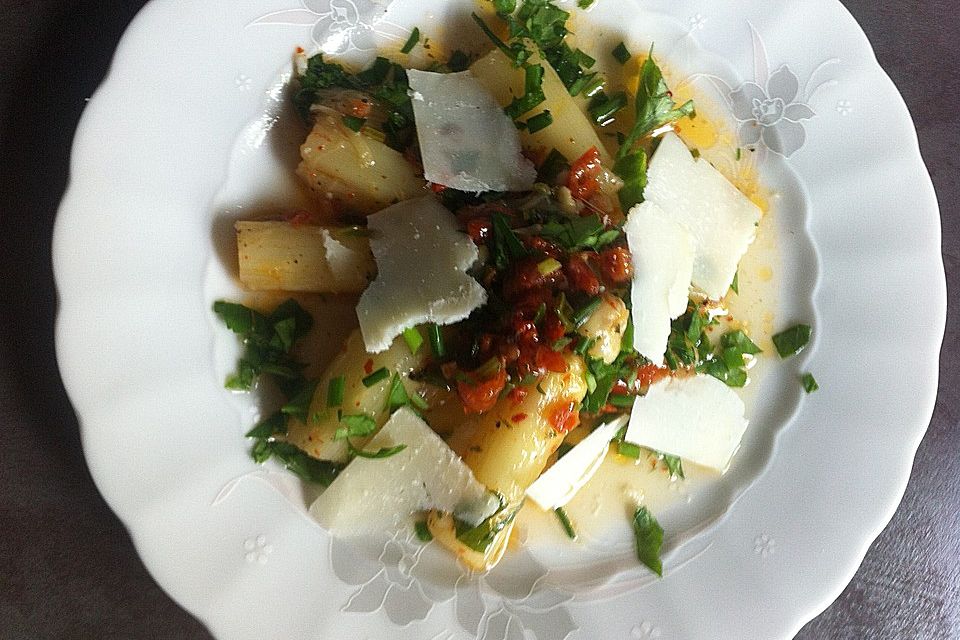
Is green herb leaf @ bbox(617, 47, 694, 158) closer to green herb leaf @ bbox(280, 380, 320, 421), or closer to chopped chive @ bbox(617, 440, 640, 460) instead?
chopped chive @ bbox(617, 440, 640, 460)

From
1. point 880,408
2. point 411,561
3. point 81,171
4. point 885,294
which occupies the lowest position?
point 880,408

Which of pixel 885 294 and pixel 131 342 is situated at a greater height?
→ pixel 131 342

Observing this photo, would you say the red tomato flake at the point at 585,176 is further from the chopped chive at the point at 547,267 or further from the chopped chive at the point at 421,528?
the chopped chive at the point at 421,528

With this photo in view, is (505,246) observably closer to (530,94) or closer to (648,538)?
(530,94)

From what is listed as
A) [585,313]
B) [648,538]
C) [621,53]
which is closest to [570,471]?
[648,538]

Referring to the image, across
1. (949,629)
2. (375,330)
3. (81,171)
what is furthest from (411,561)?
(949,629)

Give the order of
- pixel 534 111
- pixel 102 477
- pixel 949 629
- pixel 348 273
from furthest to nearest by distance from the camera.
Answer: pixel 949 629 → pixel 534 111 → pixel 348 273 → pixel 102 477

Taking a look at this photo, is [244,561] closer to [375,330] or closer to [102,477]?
[102,477]

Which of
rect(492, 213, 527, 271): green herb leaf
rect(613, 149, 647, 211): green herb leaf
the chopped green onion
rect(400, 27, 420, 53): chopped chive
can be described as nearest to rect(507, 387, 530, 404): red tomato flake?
rect(492, 213, 527, 271): green herb leaf
